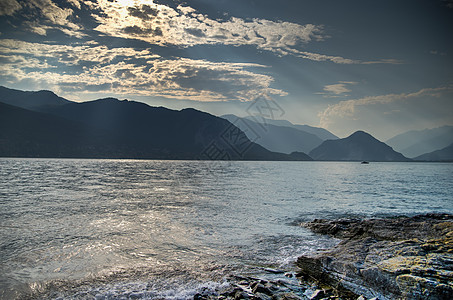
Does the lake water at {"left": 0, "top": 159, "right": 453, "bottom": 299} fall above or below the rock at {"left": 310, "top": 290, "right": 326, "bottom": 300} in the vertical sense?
below

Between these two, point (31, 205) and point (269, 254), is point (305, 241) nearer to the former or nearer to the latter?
point (269, 254)

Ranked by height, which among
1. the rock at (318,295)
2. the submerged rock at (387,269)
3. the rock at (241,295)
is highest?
the submerged rock at (387,269)

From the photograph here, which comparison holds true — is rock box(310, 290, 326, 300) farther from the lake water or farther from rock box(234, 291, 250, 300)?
the lake water

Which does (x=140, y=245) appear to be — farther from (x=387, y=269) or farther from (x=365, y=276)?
(x=387, y=269)

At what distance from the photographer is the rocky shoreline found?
877 centimetres

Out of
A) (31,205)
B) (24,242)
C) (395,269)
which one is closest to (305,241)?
(395,269)

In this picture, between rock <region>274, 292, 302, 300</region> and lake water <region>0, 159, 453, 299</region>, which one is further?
lake water <region>0, 159, 453, 299</region>

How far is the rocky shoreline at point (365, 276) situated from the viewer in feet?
28.8

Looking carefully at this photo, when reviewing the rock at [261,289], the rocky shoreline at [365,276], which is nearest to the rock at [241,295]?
the rocky shoreline at [365,276]

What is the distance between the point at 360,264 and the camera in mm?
10969

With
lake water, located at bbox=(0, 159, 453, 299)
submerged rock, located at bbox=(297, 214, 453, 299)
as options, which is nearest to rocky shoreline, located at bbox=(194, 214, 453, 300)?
submerged rock, located at bbox=(297, 214, 453, 299)

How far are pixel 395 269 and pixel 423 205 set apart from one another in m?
30.3

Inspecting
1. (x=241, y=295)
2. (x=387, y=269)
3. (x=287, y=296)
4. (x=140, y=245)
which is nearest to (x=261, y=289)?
(x=241, y=295)

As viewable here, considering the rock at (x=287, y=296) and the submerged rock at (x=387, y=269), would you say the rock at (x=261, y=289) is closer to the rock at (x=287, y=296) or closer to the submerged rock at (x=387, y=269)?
the rock at (x=287, y=296)
